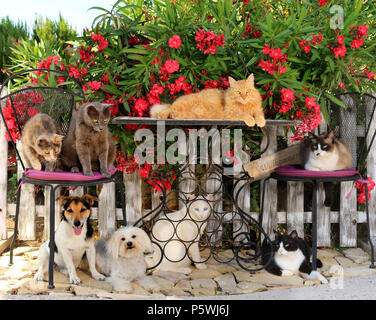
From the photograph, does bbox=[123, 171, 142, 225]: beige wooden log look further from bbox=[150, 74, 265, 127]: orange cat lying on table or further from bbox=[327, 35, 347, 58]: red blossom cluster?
bbox=[327, 35, 347, 58]: red blossom cluster

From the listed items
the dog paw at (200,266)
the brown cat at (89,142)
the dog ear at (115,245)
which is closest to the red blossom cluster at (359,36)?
the brown cat at (89,142)

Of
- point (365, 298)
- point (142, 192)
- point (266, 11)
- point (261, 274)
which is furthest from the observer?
point (142, 192)

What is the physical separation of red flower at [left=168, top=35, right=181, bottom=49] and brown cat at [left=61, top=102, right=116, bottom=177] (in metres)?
0.70

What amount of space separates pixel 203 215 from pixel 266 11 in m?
1.81

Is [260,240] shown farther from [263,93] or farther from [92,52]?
[92,52]

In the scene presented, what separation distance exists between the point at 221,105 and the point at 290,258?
1.30 m

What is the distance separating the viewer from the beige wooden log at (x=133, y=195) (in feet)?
14.1

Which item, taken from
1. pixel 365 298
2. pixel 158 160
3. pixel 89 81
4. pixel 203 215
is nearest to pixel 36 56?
pixel 89 81

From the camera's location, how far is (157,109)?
3650 millimetres

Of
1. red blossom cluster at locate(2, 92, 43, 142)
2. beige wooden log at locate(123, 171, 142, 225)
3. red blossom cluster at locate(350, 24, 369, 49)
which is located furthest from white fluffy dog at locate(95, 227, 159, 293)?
red blossom cluster at locate(350, 24, 369, 49)

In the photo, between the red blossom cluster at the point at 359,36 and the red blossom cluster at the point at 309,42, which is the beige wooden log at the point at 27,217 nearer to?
the red blossom cluster at the point at 309,42

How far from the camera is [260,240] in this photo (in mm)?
4258

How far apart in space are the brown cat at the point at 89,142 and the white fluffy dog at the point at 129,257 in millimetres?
475

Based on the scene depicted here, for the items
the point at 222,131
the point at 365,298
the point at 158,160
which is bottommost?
the point at 365,298
